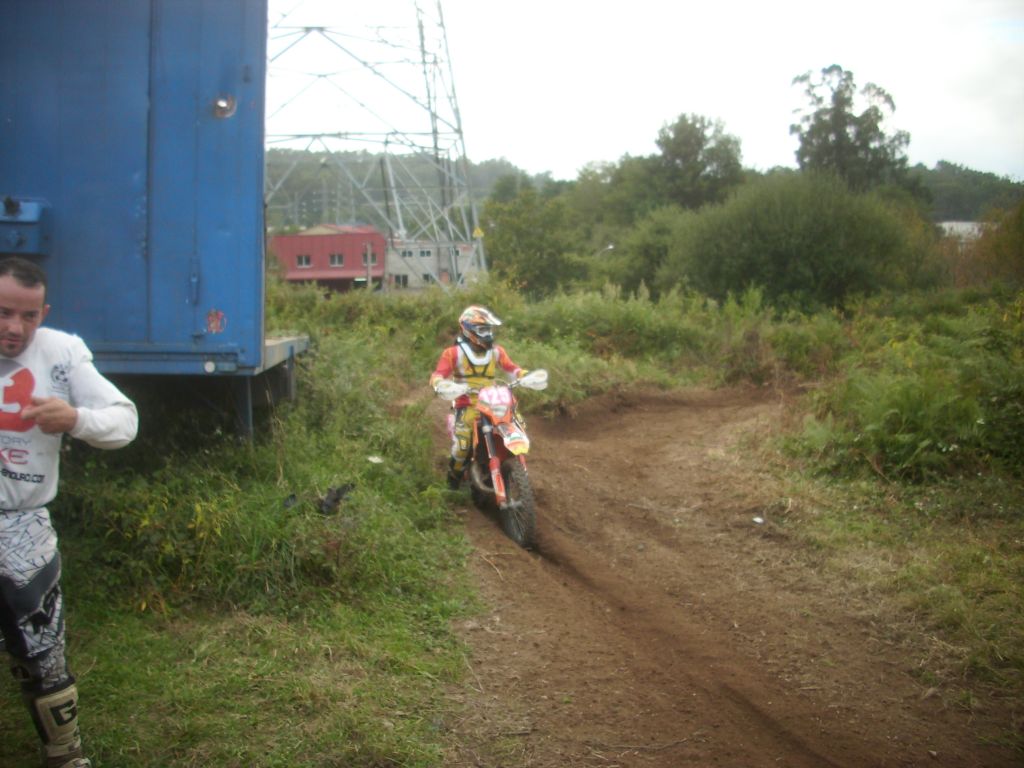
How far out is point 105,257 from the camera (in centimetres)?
575

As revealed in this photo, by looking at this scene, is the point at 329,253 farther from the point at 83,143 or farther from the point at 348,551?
the point at 348,551

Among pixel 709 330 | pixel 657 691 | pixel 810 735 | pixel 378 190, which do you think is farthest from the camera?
pixel 378 190

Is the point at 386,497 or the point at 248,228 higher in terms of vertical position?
the point at 248,228

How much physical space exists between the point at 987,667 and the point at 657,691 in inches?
71.9

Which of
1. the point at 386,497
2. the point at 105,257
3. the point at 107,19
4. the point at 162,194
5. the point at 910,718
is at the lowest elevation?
the point at 910,718

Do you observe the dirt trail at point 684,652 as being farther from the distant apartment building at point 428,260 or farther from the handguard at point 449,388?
the distant apartment building at point 428,260

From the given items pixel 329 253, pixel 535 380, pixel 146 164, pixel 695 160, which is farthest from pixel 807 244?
pixel 695 160

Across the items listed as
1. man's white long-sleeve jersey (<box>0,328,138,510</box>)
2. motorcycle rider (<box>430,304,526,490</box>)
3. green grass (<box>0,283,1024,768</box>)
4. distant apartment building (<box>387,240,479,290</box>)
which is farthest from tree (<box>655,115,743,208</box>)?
man's white long-sleeve jersey (<box>0,328,138,510</box>)

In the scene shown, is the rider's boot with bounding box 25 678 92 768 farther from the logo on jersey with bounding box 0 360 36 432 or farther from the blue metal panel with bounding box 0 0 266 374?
the blue metal panel with bounding box 0 0 266 374

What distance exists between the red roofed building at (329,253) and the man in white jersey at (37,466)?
22.8m

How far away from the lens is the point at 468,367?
7883mm

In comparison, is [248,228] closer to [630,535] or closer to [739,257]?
[630,535]

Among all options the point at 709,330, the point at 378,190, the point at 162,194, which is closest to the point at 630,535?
the point at 162,194

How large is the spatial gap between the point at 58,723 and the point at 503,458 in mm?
4310
